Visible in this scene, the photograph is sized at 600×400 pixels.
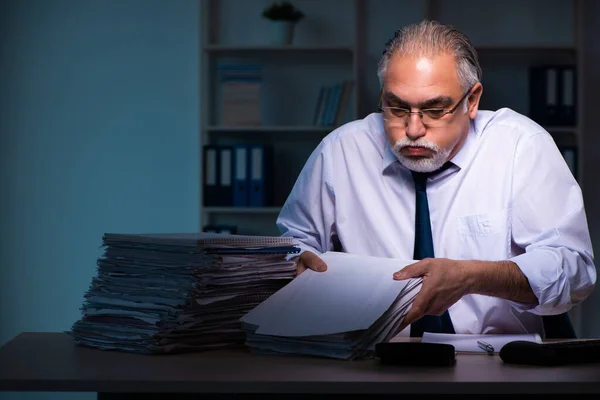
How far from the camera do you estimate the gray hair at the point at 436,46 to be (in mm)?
1865

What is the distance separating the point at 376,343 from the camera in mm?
1267

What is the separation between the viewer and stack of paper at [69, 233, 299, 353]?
4.33 feet

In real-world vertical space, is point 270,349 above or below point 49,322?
above

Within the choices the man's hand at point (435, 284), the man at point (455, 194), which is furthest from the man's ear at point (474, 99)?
the man's hand at point (435, 284)

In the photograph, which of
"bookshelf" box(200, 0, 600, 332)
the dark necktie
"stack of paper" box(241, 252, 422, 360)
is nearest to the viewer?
"stack of paper" box(241, 252, 422, 360)

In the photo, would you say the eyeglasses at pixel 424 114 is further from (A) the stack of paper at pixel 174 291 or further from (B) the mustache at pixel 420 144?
(A) the stack of paper at pixel 174 291

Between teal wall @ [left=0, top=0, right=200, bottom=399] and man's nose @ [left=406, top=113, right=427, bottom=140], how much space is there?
2651mm

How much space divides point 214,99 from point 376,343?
3.21 meters

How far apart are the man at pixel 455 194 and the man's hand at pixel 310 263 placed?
0.12m

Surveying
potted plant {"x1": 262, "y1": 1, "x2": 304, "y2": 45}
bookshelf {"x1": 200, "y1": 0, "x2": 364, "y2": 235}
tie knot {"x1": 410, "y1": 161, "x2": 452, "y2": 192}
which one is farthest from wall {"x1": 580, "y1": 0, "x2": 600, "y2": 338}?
tie knot {"x1": 410, "y1": 161, "x2": 452, "y2": 192}

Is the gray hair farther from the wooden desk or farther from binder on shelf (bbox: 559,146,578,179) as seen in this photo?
binder on shelf (bbox: 559,146,578,179)

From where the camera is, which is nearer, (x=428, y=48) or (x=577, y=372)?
(x=577, y=372)

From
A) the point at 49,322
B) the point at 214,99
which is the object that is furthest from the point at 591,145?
the point at 49,322

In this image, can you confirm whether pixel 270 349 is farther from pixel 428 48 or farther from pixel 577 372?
pixel 428 48
